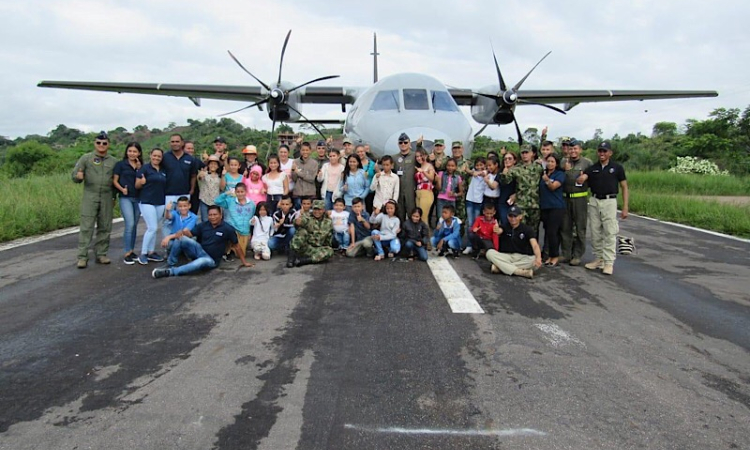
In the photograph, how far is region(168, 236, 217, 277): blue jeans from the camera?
6.49m

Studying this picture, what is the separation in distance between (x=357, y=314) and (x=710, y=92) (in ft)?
55.2

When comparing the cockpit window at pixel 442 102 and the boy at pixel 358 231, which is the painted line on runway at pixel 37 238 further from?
the cockpit window at pixel 442 102

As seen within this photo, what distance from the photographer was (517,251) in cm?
691

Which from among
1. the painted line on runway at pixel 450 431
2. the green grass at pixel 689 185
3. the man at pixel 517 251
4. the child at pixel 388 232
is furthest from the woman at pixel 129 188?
the green grass at pixel 689 185

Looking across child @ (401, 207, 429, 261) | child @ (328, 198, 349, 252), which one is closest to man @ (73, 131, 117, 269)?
child @ (328, 198, 349, 252)

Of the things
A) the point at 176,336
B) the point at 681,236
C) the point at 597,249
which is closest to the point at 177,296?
the point at 176,336

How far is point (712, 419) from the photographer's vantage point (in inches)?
118

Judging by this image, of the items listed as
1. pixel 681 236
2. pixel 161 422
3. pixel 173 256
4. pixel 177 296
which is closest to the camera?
pixel 161 422

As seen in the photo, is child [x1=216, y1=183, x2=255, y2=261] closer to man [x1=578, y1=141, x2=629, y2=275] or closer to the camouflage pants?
the camouflage pants

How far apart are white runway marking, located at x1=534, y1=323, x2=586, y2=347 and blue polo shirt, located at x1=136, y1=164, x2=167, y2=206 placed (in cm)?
552

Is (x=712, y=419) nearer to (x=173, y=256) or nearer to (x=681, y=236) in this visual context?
(x=173, y=256)

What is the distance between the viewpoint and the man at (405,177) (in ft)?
27.4

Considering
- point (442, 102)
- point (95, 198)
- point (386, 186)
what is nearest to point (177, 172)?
point (95, 198)

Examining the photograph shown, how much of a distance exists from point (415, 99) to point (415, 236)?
4.30m
